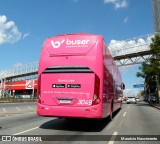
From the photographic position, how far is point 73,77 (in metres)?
13.0

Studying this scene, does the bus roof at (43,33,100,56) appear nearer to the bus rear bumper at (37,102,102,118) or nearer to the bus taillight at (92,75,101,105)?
the bus taillight at (92,75,101,105)

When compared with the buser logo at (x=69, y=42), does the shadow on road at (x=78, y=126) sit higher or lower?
lower

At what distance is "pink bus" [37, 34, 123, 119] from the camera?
1277cm

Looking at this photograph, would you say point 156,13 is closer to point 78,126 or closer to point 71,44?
point 78,126

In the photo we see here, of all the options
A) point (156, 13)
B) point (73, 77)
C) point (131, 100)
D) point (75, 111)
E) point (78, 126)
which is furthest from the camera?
point (156, 13)

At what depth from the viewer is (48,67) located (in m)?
13.4

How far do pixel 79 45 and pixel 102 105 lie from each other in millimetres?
2680

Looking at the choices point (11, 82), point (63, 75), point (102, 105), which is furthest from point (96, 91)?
point (11, 82)

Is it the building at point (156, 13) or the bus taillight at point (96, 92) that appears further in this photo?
the building at point (156, 13)

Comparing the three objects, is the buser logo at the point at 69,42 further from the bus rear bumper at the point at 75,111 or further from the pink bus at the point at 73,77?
the bus rear bumper at the point at 75,111

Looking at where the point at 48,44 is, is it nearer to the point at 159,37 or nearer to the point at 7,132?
the point at 7,132

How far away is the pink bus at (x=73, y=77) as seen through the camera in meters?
12.8

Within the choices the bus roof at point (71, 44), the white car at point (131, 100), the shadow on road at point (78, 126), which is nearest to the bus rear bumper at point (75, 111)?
the shadow on road at point (78, 126)

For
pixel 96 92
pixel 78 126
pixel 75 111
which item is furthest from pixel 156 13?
pixel 75 111
